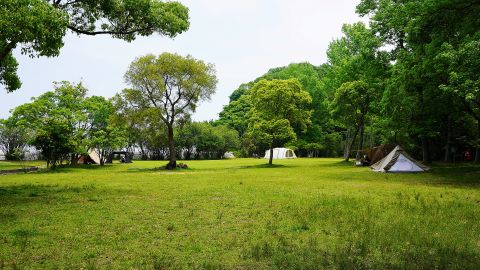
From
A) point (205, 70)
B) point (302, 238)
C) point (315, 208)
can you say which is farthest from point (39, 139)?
point (302, 238)

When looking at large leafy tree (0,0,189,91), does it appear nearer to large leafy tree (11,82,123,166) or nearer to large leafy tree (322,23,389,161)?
large leafy tree (322,23,389,161)

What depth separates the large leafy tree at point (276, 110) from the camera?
40.2 metres

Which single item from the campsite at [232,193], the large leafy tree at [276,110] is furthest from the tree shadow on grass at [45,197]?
the large leafy tree at [276,110]

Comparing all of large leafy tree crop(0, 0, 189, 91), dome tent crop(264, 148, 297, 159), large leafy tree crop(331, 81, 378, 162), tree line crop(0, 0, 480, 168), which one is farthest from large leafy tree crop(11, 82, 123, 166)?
dome tent crop(264, 148, 297, 159)

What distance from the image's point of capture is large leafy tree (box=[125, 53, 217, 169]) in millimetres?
36594

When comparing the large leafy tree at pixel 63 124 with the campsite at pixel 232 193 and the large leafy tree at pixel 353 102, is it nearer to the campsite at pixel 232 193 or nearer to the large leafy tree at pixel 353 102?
the campsite at pixel 232 193

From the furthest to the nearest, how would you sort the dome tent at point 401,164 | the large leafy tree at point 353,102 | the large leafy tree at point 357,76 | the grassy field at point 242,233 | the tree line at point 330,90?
the large leafy tree at point 353,102 < the large leafy tree at point 357,76 < the dome tent at point 401,164 < the tree line at point 330,90 < the grassy field at point 242,233

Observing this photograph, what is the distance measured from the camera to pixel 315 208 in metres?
10.8

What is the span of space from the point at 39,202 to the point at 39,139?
25.7 m

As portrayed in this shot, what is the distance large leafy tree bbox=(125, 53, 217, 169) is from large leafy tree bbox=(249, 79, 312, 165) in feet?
20.1

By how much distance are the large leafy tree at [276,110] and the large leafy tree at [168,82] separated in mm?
6130

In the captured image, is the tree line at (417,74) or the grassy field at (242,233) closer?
the grassy field at (242,233)

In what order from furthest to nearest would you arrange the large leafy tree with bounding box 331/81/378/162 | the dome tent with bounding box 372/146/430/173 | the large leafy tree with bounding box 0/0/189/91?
1. the large leafy tree with bounding box 331/81/378/162
2. the dome tent with bounding box 372/146/430/173
3. the large leafy tree with bounding box 0/0/189/91

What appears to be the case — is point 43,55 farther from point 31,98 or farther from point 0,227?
point 31,98
